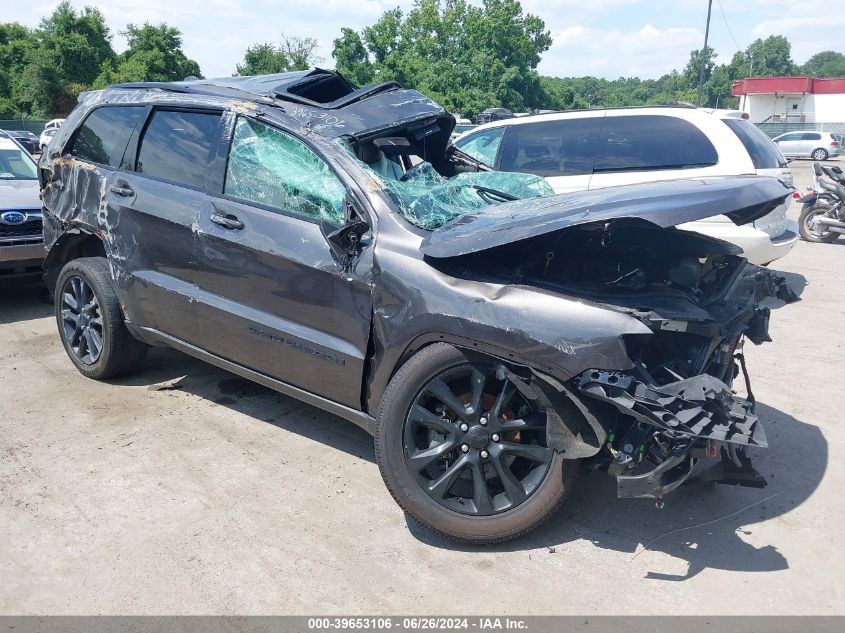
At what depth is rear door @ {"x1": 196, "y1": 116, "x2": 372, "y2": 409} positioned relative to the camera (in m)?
3.47

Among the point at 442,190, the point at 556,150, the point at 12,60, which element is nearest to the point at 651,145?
the point at 556,150

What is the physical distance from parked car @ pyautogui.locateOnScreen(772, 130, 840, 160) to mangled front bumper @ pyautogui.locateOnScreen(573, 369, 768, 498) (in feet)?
123

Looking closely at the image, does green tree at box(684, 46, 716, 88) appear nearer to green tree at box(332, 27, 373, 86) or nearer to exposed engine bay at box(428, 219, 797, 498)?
green tree at box(332, 27, 373, 86)

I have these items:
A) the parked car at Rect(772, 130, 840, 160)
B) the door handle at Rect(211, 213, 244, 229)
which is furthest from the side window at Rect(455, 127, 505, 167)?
the parked car at Rect(772, 130, 840, 160)

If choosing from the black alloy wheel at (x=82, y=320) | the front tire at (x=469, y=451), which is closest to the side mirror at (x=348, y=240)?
the front tire at (x=469, y=451)

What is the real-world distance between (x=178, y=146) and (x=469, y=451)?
2.66 metres

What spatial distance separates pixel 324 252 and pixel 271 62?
61945 millimetres

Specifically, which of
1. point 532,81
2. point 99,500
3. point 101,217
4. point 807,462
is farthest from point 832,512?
point 532,81

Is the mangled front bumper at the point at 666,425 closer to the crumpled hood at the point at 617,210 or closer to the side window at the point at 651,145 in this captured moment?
the crumpled hood at the point at 617,210

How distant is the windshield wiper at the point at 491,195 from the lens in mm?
4223

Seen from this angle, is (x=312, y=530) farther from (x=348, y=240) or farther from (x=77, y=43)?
(x=77, y=43)

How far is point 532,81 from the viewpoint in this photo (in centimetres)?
5847

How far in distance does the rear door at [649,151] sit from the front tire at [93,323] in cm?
473

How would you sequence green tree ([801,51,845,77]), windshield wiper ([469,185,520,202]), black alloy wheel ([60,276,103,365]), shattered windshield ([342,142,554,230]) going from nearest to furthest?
shattered windshield ([342,142,554,230]), windshield wiper ([469,185,520,202]), black alloy wheel ([60,276,103,365]), green tree ([801,51,845,77])
